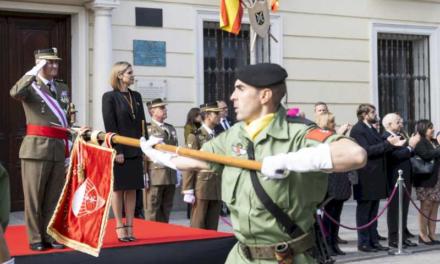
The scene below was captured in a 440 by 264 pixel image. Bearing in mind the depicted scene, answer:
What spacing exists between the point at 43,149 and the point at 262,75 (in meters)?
3.77

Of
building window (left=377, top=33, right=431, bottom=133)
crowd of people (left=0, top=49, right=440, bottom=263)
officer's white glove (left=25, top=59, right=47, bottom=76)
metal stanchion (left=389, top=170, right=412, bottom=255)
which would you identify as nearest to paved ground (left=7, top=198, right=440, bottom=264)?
metal stanchion (left=389, top=170, right=412, bottom=255)

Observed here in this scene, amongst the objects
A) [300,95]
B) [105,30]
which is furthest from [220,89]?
[105,30]

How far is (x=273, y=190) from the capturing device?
165 inches

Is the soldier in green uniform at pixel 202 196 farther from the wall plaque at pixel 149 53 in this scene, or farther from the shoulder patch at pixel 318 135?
the shoulder patch at pixel 318 135

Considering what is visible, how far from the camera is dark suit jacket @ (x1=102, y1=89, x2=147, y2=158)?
818cm

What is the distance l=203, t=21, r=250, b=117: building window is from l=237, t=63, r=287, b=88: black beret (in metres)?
10.7

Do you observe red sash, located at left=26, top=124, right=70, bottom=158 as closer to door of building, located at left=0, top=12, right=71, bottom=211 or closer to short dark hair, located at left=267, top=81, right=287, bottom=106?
short dark hair, located at left=267, top=81, right=287, bottom=106

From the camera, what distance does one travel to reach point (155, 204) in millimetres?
10570

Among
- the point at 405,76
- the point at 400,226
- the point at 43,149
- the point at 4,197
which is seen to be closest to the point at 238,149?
the point at 4,197

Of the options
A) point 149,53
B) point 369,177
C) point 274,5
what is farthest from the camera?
point 274,5

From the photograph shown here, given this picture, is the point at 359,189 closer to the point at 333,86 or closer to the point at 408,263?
the point at 408,263

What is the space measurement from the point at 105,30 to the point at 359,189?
5.23 m

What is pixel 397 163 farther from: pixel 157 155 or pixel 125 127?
pixel 157 155

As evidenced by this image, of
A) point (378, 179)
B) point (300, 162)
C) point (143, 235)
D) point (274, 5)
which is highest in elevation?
point (274, 5)
